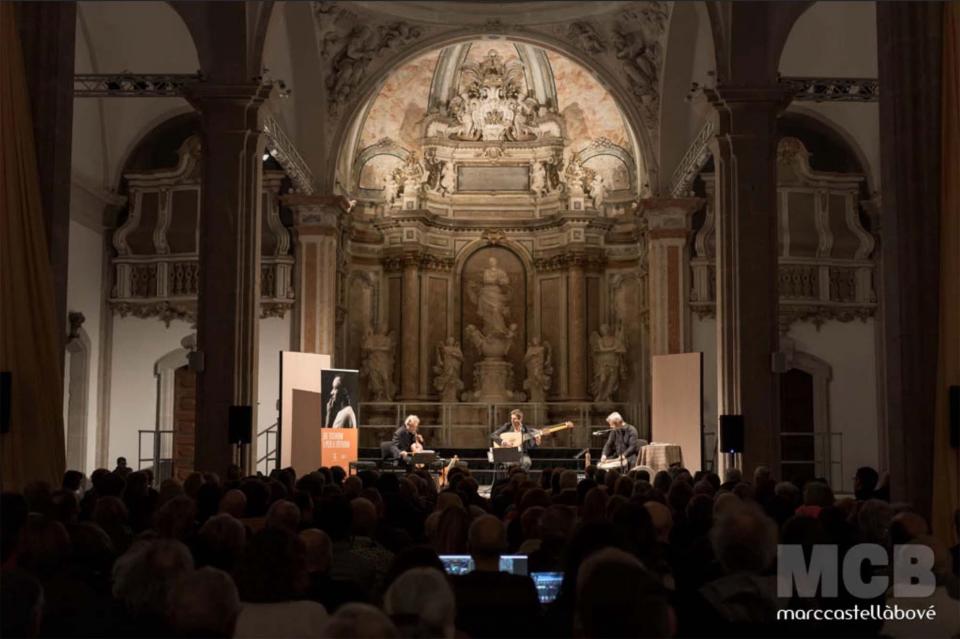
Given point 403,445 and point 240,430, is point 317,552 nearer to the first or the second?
point 240,430

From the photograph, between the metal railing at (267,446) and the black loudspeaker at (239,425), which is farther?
the metal railing at (267,446)

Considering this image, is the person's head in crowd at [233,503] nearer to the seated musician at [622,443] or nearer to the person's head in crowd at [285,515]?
the person's head in crowd at [285,515]

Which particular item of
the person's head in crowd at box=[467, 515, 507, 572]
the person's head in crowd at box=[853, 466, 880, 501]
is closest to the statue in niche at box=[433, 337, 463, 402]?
the person's head in crowd at box=[853, 466, 880, 501]

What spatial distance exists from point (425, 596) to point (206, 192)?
11185 mm

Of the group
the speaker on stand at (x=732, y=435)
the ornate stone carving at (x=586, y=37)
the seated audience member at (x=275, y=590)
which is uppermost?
the ornate stone carving at (x=586, y=37)

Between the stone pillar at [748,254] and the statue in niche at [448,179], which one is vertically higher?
the statue in niche at [448,179]

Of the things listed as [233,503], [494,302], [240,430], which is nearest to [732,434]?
[240,430]

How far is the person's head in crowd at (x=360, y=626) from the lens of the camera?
3.28 metres

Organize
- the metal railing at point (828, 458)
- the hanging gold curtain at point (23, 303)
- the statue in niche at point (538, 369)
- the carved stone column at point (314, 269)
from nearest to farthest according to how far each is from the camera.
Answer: the hanging gold curtain at point (23, 303), the metal railing at point (828, 458), the carved stone column at point (314, 269), the statue in niche at point (538, 369)

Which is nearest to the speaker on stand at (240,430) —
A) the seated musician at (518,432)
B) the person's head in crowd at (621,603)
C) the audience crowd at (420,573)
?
the seated musician at (518,432)

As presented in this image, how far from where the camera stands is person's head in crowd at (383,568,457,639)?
3.87 meters

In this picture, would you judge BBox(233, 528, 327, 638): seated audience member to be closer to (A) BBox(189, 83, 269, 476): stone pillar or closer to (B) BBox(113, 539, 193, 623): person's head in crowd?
(B) BBox(113, 539, 193, 623): person's head in crowd

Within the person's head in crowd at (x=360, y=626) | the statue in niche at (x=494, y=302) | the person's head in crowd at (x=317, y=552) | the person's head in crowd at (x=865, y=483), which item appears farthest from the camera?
the statue in niche at (x=494, y=302)

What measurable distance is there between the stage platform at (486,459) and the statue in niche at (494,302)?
2.95 metres
